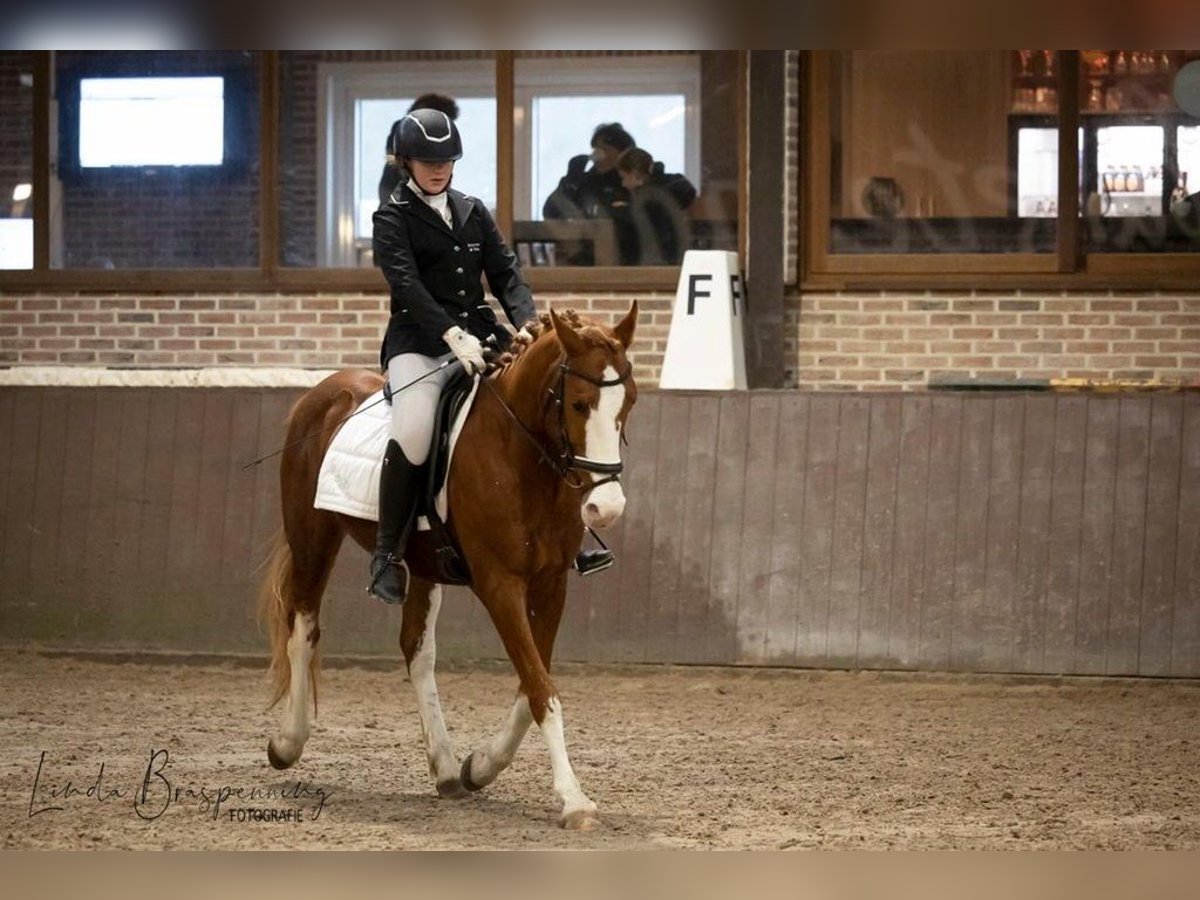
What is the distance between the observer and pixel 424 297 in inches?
211

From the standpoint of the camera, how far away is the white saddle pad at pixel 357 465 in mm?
5633

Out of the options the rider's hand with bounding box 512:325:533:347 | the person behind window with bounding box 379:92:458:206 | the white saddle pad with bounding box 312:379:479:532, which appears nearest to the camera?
the rider's hand with bounding box 512:325:533:347

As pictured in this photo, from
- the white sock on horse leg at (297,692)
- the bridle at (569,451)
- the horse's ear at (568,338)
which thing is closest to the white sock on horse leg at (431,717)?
the white sock on horse leg at (297,692)

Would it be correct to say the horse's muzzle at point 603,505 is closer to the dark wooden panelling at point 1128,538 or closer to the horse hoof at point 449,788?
the horse hoof at point 449,788

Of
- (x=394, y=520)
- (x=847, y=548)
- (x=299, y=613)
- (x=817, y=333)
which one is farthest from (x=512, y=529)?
(x=817, y=333)

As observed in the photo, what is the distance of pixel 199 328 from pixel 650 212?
2.83m

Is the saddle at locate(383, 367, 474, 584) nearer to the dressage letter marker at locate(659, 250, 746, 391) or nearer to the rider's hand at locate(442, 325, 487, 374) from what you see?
the rider's hand at locate(442, 325, 487, 374)

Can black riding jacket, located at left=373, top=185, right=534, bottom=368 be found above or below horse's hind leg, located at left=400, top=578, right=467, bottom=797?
above

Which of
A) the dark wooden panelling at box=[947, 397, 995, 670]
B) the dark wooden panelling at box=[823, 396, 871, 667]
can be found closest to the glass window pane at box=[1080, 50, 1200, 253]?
the dark wooden panelling at box=[947, 397, 995, 670]

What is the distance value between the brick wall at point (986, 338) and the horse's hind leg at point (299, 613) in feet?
13.7

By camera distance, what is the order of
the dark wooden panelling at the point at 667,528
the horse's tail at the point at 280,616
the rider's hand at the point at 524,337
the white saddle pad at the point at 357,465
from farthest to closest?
1. the dark wooden panelling at the point at 667,528
2. the horse's tail at the point at 280,616
3. the white saddle pad at the point at 357,465
4. the rider's hand at the point at 524,337

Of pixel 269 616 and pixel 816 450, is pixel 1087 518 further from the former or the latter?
pixel 269 616

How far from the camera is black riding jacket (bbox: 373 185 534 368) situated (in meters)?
5.40

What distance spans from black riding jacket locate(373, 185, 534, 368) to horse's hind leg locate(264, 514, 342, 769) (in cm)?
75
